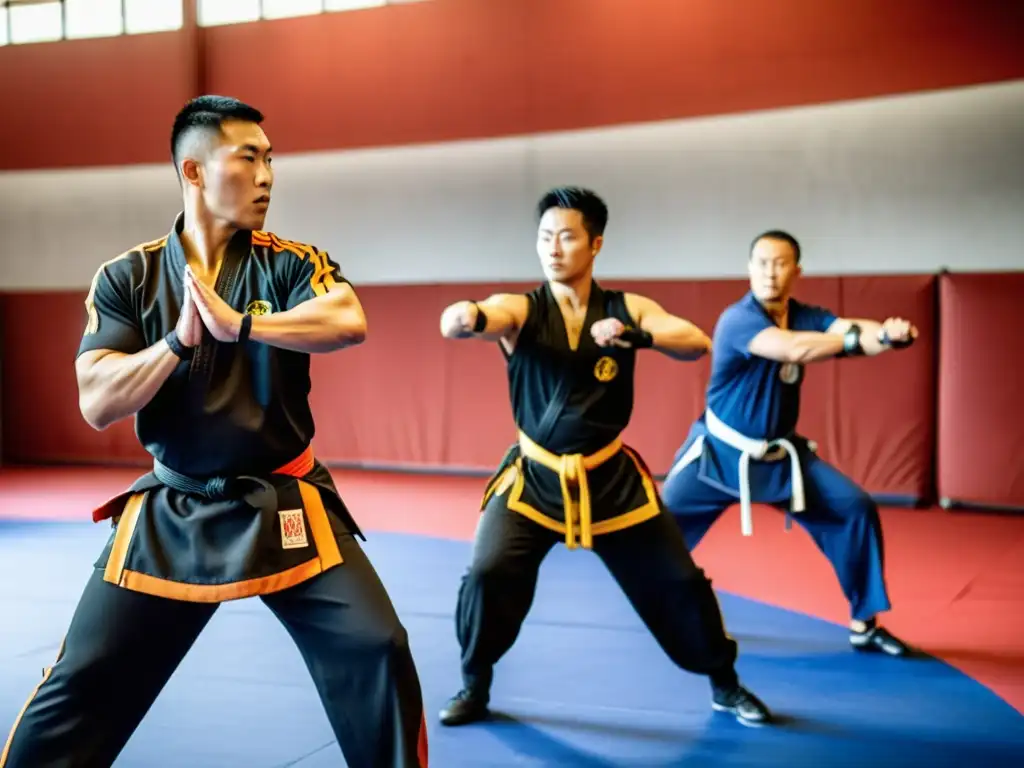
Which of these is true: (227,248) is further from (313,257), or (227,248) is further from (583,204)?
(583,204)

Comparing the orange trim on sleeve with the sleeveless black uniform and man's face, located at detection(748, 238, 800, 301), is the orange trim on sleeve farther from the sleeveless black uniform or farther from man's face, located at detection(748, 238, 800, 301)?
man's face, located at detection(748, 238, 800, 301)

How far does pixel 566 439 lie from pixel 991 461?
4141 millimetres

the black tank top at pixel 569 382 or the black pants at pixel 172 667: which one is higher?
the black tank top at pixel 569 382

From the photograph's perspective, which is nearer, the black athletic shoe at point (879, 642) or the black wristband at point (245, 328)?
the black wristband at point (245, 328)

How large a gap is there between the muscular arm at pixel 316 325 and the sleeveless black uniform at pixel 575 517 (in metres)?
1.09

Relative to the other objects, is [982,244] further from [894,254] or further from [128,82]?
[128,82]

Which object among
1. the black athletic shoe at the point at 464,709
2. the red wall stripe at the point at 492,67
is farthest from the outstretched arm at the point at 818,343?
the red wall stripe at the point at 492,67

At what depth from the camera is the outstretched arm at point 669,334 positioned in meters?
2.88

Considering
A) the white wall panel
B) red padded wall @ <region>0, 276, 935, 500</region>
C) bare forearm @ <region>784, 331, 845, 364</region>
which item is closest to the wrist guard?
bare forearm @ <region>784, 331, 845, 364</region>

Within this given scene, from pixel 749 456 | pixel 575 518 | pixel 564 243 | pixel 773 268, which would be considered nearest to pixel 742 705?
pixel 575 518

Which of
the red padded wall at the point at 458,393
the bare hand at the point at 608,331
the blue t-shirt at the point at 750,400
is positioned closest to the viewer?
the bare hand at the point at 608,331

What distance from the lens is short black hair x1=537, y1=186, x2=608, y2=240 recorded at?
2.91 metres

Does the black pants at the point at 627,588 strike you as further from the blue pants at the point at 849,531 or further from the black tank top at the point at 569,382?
the blue pants at the point at 849,531

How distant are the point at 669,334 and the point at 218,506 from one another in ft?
4.62
